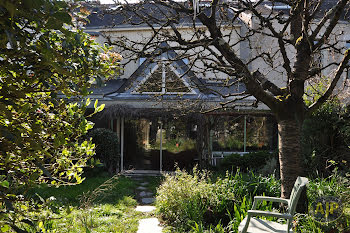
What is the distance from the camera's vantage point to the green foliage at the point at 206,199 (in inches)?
231

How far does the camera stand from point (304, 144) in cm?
955

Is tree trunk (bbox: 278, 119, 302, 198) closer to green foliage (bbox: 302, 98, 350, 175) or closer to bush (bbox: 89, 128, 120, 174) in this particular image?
green foliage (bbox: 302, 98, 350, 175)

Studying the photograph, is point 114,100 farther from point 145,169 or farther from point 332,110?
point 332,110

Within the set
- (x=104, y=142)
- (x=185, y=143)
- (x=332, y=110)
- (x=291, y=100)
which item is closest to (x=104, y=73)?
(x=291, y=100)

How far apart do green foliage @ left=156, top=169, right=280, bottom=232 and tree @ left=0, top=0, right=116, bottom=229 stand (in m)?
3.53

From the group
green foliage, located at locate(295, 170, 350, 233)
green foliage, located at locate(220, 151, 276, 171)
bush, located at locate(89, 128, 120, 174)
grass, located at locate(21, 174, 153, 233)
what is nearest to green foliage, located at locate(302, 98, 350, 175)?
green foliage, located at locate(220, 151, 276, 171)

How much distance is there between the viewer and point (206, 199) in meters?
6.32

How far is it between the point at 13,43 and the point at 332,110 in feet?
31.1

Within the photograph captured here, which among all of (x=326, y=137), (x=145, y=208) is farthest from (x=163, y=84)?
(x=326, y=137)

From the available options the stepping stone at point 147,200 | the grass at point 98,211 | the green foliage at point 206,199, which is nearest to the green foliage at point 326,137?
the green foliage at point 206,199

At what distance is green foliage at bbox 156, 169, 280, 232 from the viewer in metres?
5.88

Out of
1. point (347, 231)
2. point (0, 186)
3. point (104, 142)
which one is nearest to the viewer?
point (0, 186)

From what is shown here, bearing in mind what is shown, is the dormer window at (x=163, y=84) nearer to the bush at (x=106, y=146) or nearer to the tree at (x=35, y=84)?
the bush at (x=106, y=146)

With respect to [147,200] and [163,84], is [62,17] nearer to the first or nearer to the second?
[147,200]
